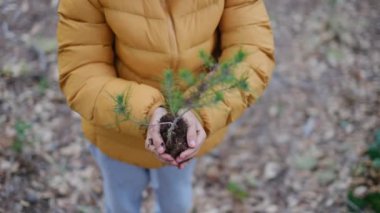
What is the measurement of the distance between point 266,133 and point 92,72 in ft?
6.80

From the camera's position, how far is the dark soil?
183cm

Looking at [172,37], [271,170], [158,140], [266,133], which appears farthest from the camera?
[266,133]

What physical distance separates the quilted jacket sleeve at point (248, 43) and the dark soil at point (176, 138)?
21cm

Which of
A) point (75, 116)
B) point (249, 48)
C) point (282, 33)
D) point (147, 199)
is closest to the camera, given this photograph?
point (249, 48)

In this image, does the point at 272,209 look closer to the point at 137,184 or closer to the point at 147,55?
the point at 137,184

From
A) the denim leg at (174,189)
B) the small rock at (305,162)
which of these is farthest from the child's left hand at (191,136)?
the small rock at (305,162)

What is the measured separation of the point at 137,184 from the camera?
2426mm

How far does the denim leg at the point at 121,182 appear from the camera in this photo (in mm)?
2328

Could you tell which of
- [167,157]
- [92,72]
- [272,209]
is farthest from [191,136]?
[272,209]

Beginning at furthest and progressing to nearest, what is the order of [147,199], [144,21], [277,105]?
[277,105]
[147,199]
[144,21]

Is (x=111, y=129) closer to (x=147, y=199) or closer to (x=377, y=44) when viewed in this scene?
(x=147, y=199)

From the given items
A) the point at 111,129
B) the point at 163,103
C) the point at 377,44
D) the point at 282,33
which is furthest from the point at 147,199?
the point at 377,44

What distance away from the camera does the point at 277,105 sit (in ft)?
13.0

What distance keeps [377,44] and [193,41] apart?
9.55 feet
